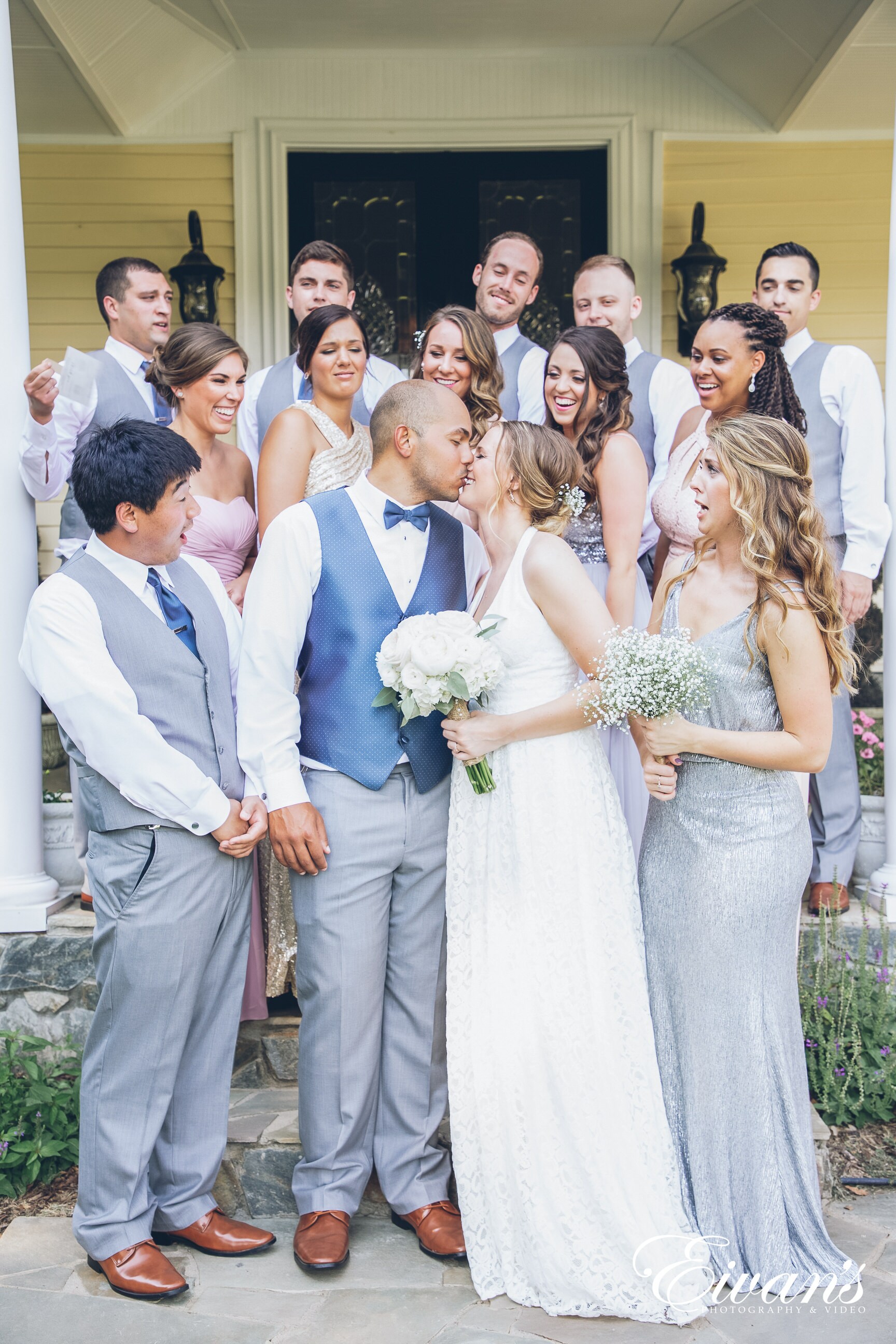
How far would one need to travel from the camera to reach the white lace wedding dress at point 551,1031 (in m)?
2.67

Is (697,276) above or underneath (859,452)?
above

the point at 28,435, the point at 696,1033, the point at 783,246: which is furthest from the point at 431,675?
the point at 783,246

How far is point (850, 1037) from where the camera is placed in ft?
11.8

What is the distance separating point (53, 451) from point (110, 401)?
0.38m

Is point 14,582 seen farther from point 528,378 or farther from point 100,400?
point 528,378

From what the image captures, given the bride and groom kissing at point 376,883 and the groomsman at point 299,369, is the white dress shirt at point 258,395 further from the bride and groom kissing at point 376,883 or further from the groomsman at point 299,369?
the bride and groom kissing at point 376,883

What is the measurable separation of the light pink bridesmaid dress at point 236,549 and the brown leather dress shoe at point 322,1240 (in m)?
0.70

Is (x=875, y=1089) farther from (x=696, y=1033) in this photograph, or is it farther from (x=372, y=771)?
(x=372, y=771)

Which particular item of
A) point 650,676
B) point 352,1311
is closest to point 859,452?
point 650,676

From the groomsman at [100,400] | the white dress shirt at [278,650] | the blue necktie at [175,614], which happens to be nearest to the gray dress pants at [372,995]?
the white dress shirt at [278,650]

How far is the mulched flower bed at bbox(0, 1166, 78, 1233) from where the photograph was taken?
3266 millimetres

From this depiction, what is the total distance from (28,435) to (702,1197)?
119 inches

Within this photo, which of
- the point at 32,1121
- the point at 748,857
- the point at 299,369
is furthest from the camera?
the point at 299,369

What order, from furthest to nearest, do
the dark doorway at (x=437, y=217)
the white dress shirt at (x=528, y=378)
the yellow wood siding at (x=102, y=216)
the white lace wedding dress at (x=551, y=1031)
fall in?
1. the dark doorway at (x=437, y=217)
2. the yellow wood siding at (x=102, y=216)
3. the white dress shirt at (x=528, y=378)
4. the white lace wedding dress at (x=551, y=1031)
